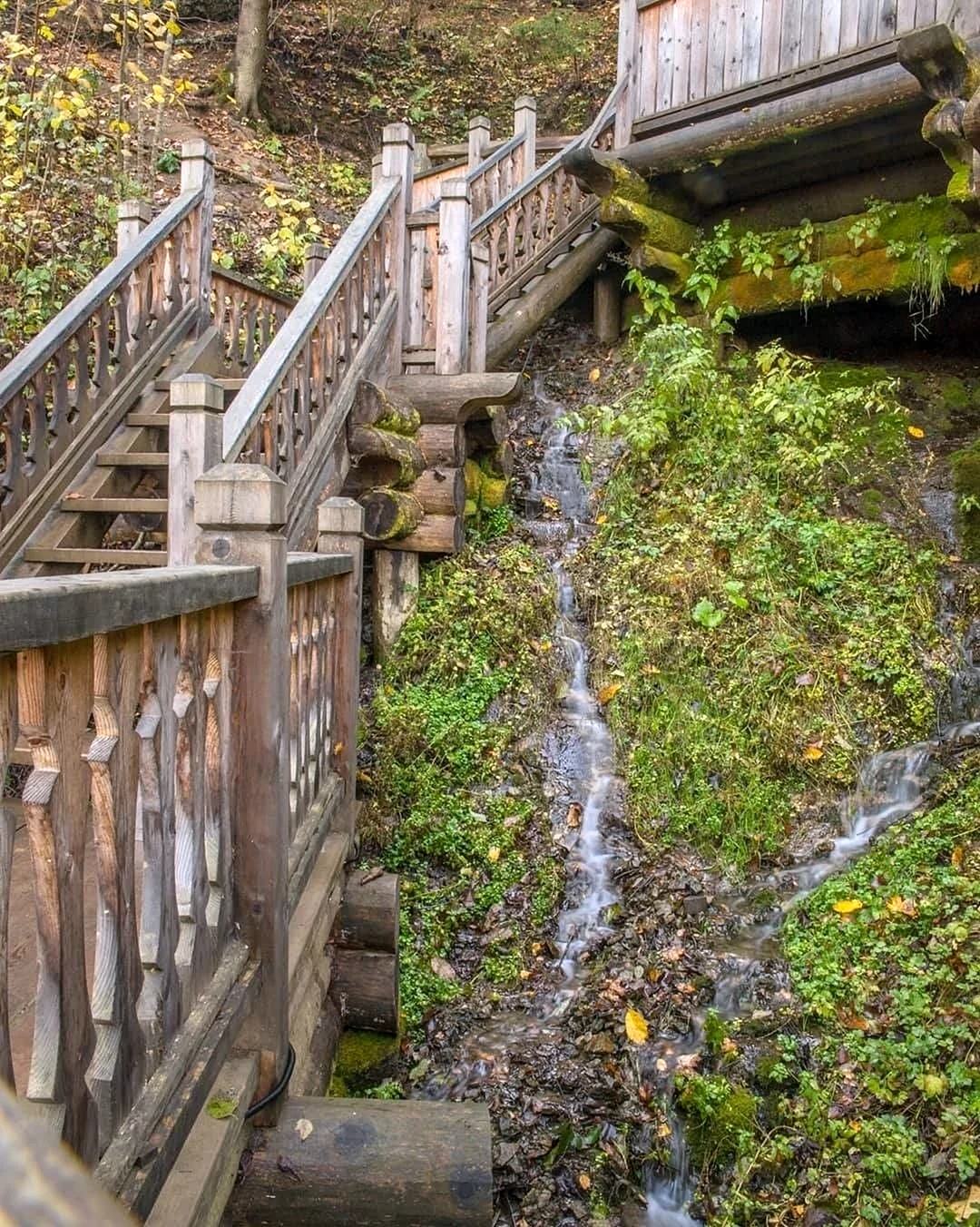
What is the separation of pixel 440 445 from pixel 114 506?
2420 millimetres

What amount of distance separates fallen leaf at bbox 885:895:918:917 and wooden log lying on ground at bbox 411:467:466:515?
3.94m

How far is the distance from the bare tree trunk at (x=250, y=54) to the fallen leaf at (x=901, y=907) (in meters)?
14.6

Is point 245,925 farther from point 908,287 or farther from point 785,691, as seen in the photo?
point 908,287

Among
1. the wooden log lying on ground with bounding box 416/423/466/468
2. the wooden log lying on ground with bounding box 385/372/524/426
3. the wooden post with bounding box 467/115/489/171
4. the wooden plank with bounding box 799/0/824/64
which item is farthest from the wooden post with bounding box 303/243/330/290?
the wooden plank with bounding box 799/0/824/64

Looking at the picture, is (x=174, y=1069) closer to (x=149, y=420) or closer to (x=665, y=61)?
(x=149, y=420)

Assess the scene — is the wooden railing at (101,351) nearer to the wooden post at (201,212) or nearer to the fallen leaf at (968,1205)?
the wooden post at (201,212)

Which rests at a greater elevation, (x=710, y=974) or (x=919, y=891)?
(x=919, y=891)

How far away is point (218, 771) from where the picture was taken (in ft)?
7.59

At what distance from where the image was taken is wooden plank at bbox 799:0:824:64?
7.27 metres

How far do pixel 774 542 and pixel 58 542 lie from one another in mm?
4798

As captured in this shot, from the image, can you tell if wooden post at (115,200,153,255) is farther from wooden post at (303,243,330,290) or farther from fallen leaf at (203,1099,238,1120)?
fallen leaf at (203,1099,238,1120)

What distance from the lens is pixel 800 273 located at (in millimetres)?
8250

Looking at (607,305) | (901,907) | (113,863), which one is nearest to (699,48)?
(607,305)

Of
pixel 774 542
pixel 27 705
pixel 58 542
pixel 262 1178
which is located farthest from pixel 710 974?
pixel 58 542
